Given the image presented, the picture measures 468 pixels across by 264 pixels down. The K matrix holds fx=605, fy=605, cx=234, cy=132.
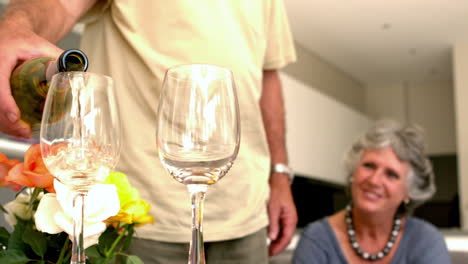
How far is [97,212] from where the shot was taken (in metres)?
0.49

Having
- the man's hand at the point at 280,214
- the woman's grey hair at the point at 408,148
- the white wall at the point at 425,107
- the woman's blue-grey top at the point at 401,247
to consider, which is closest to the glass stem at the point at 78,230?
the man's hand at the point at 280,214

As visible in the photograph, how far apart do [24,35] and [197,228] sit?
299 millimetres

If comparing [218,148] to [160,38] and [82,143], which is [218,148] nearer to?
[82,143]

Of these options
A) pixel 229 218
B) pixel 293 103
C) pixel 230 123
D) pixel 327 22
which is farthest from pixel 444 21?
pixel 230 123

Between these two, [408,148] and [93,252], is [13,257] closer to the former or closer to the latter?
[93,252]

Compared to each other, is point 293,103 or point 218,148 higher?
point 218,148

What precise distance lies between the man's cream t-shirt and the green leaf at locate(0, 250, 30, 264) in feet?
1.47

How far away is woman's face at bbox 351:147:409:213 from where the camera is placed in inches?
84.4

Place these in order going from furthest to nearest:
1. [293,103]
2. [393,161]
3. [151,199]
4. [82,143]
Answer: [293,103] → [393,161] → [151,199] → [82,143]

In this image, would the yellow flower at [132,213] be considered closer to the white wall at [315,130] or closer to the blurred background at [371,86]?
the blurred background at [371,86]

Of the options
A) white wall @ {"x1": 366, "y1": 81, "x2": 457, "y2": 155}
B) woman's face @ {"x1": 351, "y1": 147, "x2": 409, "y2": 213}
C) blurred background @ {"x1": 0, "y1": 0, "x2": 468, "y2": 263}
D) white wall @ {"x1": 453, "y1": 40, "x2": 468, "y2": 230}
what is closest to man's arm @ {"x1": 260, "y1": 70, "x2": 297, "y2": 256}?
woman's face @ {"x1": 351, "y1": 147, "x2": 409, "y2": 213}

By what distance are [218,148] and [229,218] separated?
52cm

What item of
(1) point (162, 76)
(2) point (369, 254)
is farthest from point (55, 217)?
(2) point (369, 254)

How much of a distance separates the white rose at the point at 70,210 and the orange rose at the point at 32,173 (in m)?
0.01
